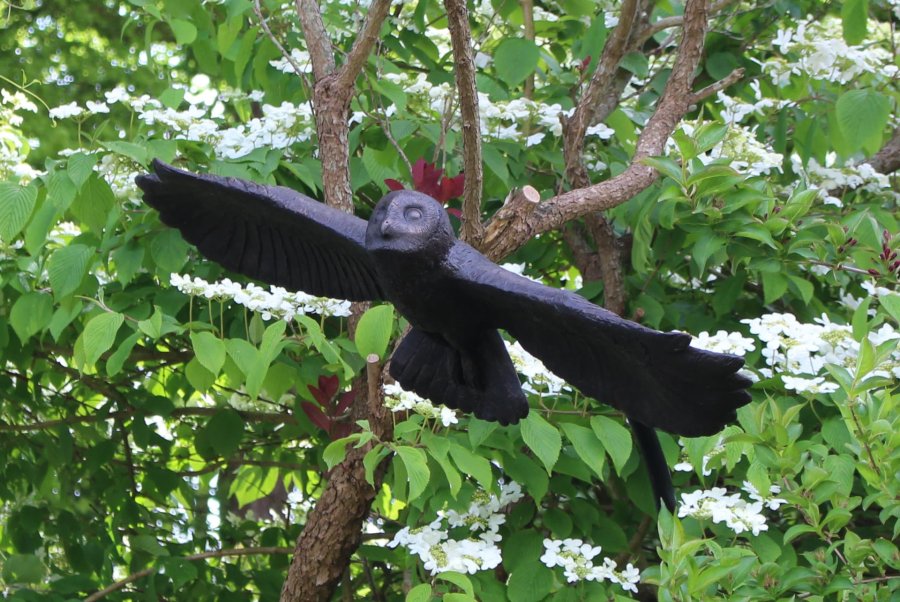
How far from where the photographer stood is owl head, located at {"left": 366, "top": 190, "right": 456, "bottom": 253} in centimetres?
142

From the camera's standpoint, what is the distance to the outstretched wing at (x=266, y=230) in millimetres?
1659

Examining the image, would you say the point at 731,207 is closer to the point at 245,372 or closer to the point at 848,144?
the point at 848,144

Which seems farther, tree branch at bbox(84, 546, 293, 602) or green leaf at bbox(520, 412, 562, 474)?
tree branch at bbox(84, 546, 293, 602)

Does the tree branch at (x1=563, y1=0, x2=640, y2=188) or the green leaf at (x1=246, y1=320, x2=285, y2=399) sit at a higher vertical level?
the tree branch at (x1=563, y1=0, x2=640, y2=188)

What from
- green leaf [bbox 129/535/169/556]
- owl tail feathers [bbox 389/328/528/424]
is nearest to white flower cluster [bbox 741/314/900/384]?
owl tail feathers [bbox 389/328/528/424]

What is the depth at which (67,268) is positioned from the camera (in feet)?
8.20

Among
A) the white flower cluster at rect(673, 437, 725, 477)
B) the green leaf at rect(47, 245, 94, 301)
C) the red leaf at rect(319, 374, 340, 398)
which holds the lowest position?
the white flower cluster at rect(673, 437, 725, 477)

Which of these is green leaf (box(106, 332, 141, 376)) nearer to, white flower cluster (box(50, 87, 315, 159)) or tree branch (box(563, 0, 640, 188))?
white flower cluster (box(50, 87, 315, 159))

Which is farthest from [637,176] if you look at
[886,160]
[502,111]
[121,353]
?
[886,160]

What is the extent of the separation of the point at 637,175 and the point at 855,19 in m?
0.84

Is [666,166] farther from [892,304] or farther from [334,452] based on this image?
[334,452]

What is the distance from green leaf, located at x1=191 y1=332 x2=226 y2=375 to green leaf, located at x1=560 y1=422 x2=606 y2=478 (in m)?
0.64

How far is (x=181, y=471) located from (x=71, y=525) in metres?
0.38

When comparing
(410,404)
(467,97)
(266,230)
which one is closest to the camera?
(266,230)
